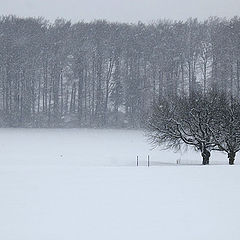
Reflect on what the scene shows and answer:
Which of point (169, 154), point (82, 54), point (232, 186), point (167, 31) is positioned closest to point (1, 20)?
point (82, 54)

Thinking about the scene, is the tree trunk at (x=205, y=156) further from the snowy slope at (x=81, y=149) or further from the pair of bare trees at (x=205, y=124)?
the snowy slope at (x=81, y=149)

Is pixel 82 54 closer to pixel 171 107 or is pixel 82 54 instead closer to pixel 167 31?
pixel 167 31

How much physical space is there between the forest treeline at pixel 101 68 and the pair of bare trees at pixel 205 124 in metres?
28.2

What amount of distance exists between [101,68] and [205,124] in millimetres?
35919

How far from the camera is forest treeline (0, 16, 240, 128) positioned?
58.9 m

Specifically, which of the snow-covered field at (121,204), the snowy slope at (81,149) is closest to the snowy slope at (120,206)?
the snow-covered field at (121,204)

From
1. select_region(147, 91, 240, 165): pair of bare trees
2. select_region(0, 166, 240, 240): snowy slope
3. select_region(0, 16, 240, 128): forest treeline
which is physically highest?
select_region(0, 16, 240, 128): forest treeline

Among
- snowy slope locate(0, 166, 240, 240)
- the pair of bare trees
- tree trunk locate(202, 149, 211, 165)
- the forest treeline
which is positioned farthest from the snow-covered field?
the forest treeline

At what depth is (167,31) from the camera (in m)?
65.3

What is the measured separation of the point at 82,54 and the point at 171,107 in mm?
33092

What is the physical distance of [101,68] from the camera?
61.6 metres

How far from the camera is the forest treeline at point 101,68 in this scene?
58.9m

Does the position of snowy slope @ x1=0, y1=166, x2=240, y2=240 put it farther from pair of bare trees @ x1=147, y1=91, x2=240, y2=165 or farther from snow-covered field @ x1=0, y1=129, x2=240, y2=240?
pair of bare trees @ x1=147, y1=91, x2=240, y2=165

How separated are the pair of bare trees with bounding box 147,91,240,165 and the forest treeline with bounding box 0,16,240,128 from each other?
92.7ft
